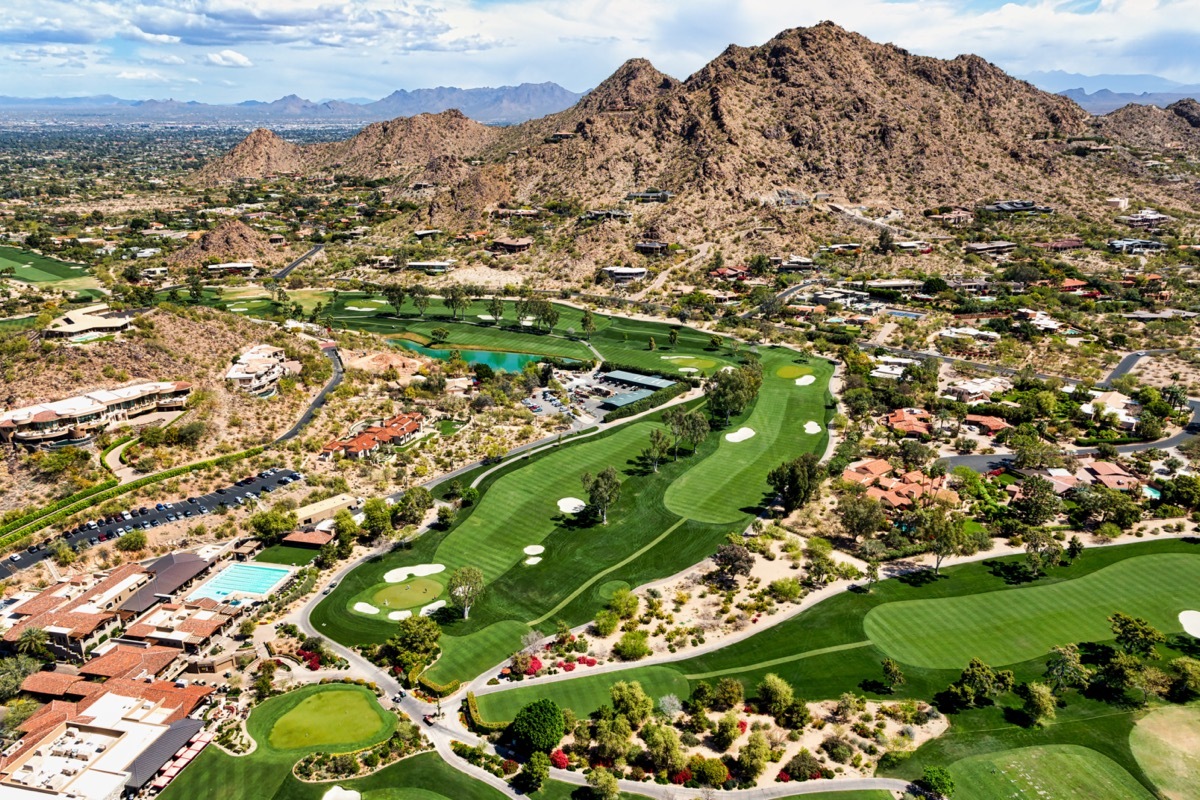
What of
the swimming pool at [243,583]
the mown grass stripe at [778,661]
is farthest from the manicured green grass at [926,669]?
the swimming pool at [243,583]

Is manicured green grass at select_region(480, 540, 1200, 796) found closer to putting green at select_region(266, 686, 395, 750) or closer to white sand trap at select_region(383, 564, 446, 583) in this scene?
putting green at select_region(266, 686, 395, 750)

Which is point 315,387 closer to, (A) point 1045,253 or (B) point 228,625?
(B) point 228,625

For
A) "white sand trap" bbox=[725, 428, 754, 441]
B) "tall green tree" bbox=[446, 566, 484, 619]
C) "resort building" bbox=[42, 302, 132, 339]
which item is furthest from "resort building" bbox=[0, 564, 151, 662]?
"white sand trap" bbox=[725, 428, 754, 441]

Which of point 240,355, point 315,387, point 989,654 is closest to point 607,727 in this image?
point 989,654

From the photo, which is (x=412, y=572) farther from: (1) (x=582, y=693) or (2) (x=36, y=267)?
(2) (x=36, y=267)

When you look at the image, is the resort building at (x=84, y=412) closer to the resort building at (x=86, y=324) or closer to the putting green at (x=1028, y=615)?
the resort building at (x=86, y=324)
